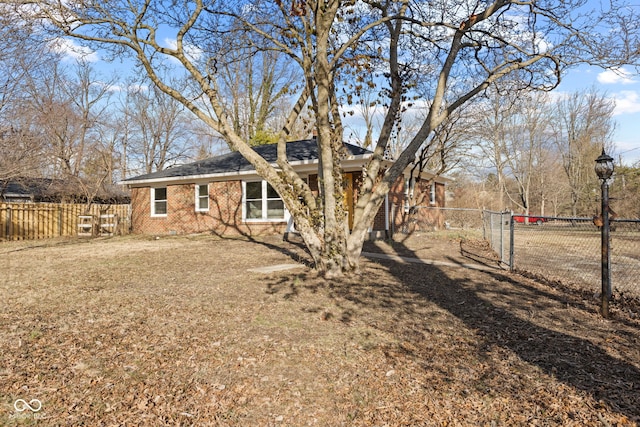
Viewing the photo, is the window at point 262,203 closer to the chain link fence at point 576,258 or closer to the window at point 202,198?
the window at point 202,198

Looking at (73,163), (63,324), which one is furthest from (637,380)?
(73,163)

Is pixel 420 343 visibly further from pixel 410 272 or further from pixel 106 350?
pixel 410 272

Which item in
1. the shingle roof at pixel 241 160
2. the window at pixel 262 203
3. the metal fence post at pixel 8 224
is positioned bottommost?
the metal fence post at pixel 8 224

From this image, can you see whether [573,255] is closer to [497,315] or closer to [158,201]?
[497,315]

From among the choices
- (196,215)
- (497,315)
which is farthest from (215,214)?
(497,315)

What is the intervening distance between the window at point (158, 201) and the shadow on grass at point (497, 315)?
12.5 metres

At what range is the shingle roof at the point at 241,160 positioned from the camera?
1396cm

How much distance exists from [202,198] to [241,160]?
2.37 metres

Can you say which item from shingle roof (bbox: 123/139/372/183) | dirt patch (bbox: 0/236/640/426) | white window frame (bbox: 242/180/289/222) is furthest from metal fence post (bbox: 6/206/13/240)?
dirt patch (bbox: 0/236/640/426)

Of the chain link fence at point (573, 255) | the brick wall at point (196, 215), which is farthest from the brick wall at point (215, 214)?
the chain link fence at point (573, 255)

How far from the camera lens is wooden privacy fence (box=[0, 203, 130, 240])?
610 inches

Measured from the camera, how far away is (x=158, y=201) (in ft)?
58.1

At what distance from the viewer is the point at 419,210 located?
17.9m

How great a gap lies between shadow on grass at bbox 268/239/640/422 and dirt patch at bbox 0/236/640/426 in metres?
0.02
